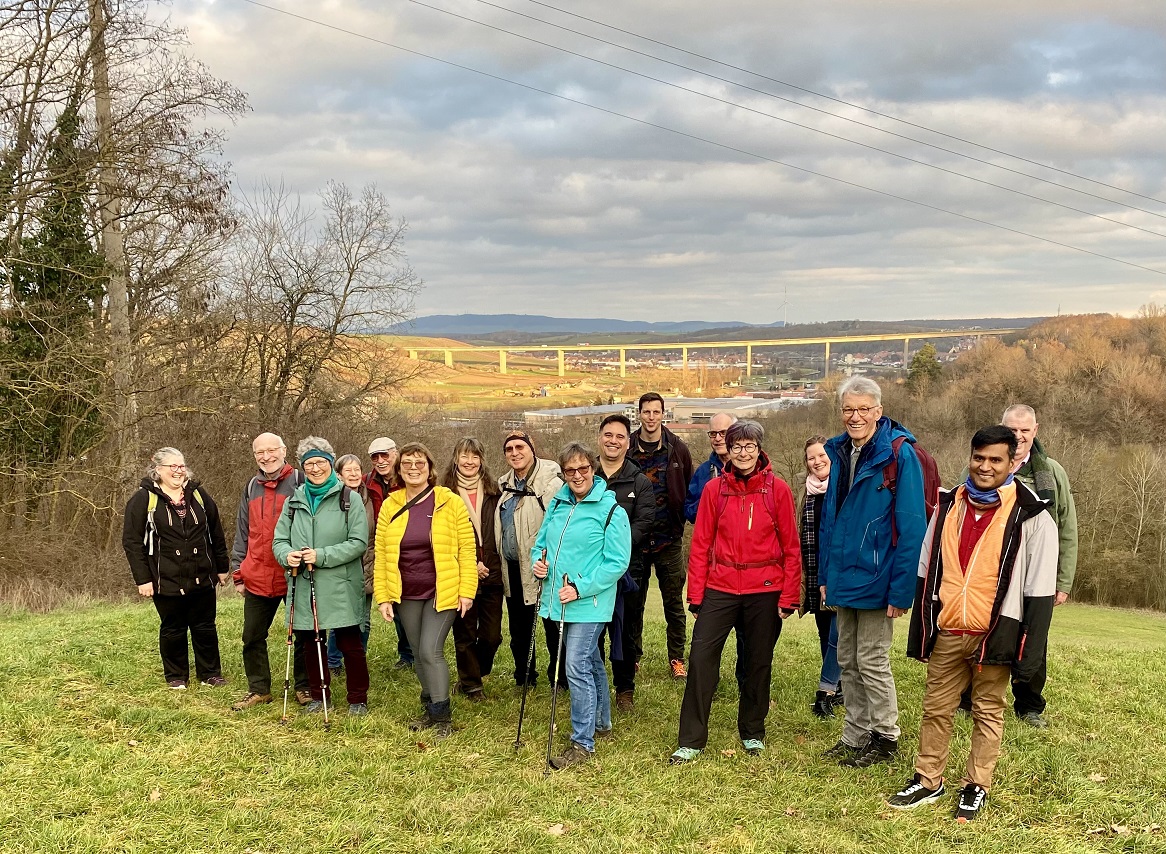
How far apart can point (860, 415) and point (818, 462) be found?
1.23 m

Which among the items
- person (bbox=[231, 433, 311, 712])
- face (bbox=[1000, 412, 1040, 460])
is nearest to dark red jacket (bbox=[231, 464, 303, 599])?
person (bbox=[231, 433, 311, 712])

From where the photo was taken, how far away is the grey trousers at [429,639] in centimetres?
550

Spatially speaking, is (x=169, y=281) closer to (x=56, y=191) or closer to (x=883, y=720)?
(x=56, y=191)

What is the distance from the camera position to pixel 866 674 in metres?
4.99

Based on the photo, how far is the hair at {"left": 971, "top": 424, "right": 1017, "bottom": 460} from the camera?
13.5ft

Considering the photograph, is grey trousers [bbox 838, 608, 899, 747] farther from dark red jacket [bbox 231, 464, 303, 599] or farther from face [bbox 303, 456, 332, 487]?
dark red jacket [bbox 231, 464, 303, 599]

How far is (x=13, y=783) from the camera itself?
4391 mm

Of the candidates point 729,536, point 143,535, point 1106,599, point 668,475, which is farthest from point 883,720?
point 1106,599

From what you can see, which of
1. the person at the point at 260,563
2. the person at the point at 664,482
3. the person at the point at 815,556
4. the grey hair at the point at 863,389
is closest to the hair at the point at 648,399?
the person at the point at 664,482

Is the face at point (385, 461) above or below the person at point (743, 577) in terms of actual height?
above

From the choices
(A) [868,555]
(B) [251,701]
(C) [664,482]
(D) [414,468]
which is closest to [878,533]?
(A) [868,555]

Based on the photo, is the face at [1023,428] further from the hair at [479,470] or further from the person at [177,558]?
the person at [177,558]

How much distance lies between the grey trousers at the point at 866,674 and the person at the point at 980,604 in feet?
1.06

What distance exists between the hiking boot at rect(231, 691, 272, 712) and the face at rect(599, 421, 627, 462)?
322 centimetres
